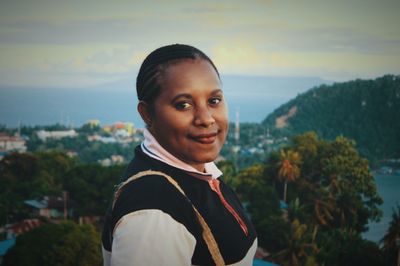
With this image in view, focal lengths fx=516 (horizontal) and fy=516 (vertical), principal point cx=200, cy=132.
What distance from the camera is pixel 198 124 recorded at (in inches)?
37.2

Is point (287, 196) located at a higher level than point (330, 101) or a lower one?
lower

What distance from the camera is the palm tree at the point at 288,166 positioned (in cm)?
1358

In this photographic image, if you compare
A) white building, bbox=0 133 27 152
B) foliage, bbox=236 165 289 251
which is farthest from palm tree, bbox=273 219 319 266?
white building, bbox=0 133 27 152

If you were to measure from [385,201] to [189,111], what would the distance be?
1973cm

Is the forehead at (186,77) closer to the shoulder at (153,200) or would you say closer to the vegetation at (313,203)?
the shoulder at (153,200)

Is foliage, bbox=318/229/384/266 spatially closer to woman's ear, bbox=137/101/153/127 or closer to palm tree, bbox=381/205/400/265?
palm tree, bbox=381/205/400/265

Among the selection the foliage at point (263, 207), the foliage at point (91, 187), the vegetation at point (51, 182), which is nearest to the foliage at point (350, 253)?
the foliage at point (263, 207)

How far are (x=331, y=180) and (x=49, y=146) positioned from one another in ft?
81.8

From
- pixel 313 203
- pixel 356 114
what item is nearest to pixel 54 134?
pixel 356 114

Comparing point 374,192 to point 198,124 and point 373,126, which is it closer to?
point 198,124

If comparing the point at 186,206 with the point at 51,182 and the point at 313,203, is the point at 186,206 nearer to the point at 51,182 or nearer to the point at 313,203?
the point at 313,203

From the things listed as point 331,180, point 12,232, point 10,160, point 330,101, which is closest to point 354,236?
point 331,180

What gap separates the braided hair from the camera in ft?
3.09

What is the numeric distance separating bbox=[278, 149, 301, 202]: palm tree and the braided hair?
12775 millimetres
